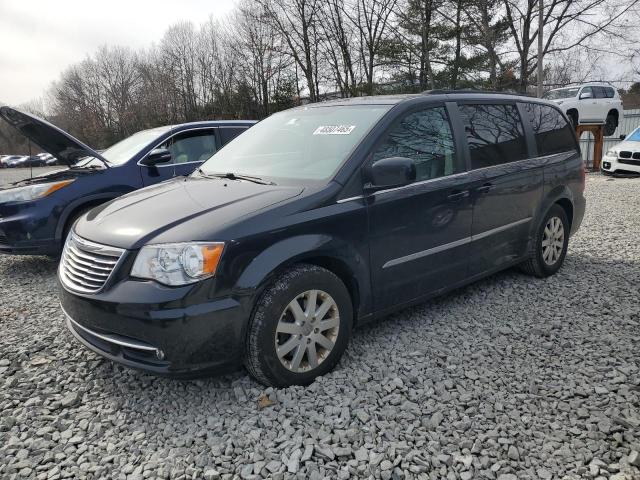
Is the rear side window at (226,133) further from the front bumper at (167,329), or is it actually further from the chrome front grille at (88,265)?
the front bumper at (167,329)

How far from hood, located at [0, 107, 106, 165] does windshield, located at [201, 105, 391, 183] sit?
232 cm

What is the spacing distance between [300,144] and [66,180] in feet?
11.0

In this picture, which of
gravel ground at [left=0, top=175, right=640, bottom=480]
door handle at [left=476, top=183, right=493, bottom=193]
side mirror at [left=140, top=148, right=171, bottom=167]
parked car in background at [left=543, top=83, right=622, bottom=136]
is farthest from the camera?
parked car in background at [left=543, top=83, right=622, bottom=136]

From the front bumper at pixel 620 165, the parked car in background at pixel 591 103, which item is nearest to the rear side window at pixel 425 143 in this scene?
the front bumper at pixel 620 165

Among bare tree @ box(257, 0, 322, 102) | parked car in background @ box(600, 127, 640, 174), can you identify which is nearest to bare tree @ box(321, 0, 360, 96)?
bare tree @ box(257, 0, 322, 102)

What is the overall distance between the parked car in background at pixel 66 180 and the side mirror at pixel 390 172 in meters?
3.51

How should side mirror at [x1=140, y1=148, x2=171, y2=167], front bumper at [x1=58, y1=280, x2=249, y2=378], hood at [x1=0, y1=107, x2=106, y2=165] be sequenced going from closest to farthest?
1. front bumper at [x1=58, y1=280, x2=249, y2=378]
2. hood at [x1=0, y1=107, x2=106, y2=165]
3. side mirror at [x1=140, y1=148, x2=171, y2=167]

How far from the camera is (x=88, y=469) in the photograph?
7.39 ft

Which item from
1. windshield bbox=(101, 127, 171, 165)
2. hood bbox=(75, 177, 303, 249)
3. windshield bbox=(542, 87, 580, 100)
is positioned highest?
windshield bbox=(542, 87, 580, 100)

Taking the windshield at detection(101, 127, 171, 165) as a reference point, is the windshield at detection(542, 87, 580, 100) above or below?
above

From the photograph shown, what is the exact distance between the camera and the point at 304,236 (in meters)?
2.79

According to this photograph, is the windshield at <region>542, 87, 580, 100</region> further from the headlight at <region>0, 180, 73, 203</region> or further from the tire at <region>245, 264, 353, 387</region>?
the tire at <region>245, 264, 353, 387</region>

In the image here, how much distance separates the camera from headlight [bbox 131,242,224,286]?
8.11 feet

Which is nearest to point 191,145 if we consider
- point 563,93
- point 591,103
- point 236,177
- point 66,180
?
point 66,180
